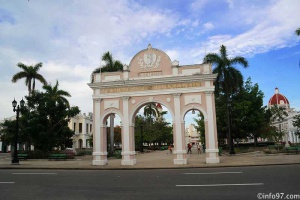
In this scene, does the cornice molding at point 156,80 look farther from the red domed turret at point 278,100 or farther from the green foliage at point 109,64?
the red domed turret at point 278,100

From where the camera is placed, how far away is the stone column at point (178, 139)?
18.8 m

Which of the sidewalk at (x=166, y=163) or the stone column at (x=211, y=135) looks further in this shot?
the stone column at (x=211, y=135)

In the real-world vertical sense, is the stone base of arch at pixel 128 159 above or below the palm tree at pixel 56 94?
below

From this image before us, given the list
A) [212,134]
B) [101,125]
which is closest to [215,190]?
[212,134]

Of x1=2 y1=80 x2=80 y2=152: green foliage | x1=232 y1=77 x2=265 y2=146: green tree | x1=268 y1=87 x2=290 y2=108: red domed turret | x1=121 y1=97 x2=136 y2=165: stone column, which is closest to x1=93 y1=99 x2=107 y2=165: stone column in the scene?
x1=121 y1=97 x2=136 y2=165: stone column

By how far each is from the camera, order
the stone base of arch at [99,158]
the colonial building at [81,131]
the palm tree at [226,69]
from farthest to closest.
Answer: the colonial building at [81,131] < the palm tree at [226,69] < the stone base of arch at [99,158]

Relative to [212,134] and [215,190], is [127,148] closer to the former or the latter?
[212,134]

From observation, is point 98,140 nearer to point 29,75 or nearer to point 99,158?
point 99,158

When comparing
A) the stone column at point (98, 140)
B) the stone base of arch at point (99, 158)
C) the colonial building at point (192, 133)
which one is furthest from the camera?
the colonial building at point (192, 133)

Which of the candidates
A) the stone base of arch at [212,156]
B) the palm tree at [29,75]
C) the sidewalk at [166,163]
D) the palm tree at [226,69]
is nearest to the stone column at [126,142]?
the sidewalk at [166,163]

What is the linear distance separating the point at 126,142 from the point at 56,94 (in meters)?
15.5

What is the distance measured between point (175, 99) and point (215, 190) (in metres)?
11.7

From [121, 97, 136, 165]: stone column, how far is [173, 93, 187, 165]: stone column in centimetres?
323

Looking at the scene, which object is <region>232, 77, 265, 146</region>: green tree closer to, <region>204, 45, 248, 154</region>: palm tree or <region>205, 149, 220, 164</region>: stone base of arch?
<region>204, 45, 248, 154</region>: palm tree
